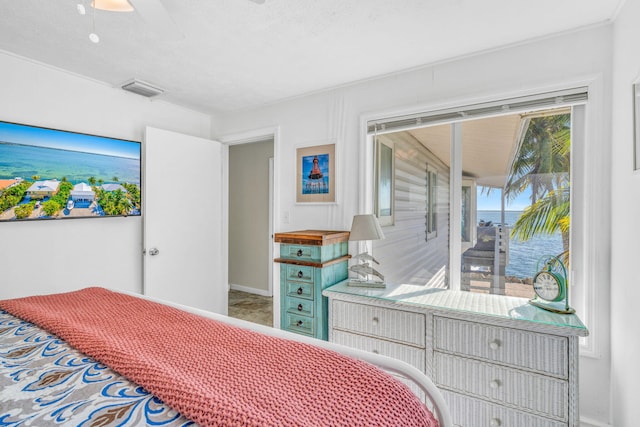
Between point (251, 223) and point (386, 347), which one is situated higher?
point (251, 223)

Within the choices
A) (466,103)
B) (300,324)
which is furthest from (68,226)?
(466,103)

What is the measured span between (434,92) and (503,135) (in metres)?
0.58

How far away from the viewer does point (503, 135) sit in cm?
226

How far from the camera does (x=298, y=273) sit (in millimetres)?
2395

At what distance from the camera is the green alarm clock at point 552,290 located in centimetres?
171

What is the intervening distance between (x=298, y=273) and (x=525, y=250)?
5.24ft

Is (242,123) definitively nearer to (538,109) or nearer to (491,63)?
(491,63)

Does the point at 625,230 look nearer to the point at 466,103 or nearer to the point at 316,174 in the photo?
the point at 466,103

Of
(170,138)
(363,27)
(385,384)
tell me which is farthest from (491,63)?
(170,138)

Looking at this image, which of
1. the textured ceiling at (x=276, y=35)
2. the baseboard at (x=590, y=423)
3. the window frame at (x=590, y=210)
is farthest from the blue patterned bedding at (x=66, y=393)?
the baseboard at (x=590, y=423)

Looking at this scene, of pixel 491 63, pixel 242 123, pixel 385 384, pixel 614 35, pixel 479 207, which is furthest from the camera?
pixel 242 123

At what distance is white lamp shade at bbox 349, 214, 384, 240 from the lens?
86.4 inches

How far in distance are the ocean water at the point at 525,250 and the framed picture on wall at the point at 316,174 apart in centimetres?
127

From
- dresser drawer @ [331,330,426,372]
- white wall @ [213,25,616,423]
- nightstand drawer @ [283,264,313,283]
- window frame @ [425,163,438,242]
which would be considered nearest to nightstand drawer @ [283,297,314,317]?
nightstand drawer @ [283,264,313,283]
